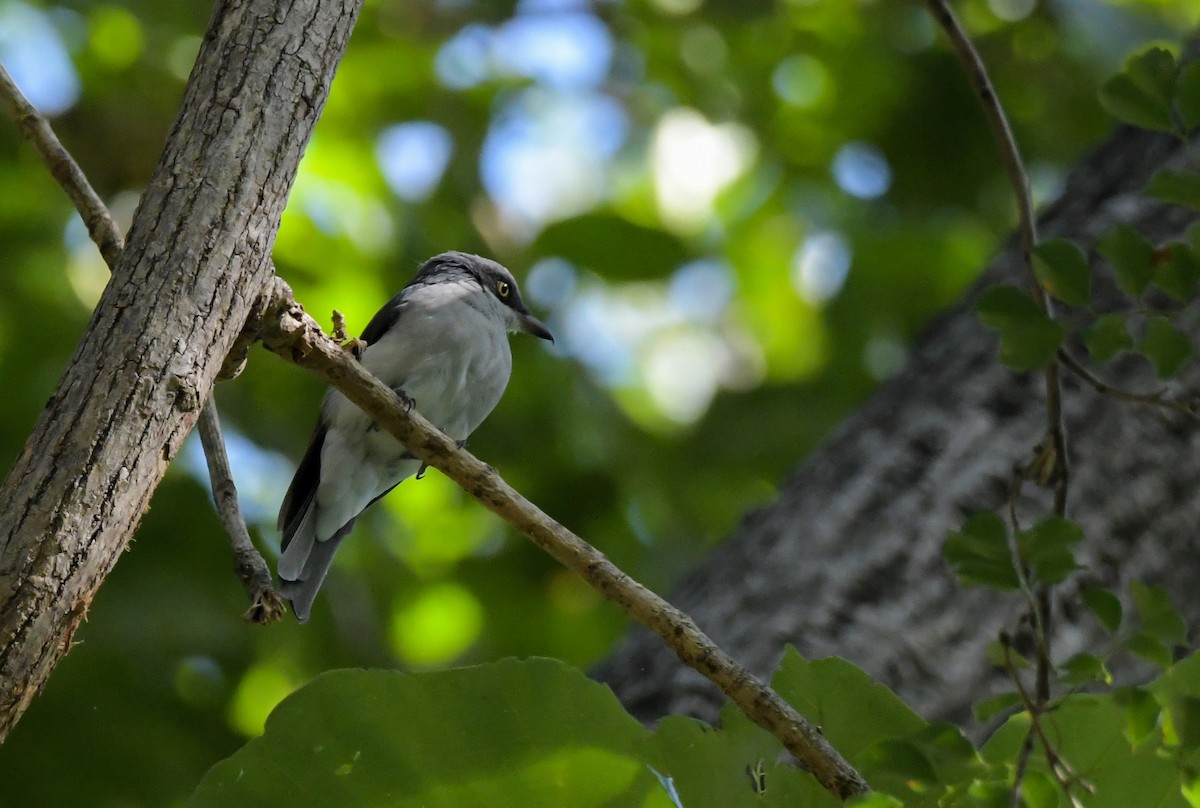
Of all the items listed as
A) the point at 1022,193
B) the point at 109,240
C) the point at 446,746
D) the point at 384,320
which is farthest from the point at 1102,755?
the point at 384,320

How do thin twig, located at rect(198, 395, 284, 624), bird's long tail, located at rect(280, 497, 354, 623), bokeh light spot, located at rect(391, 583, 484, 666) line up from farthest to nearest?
bokeh light spot, located at rect(391, 583, 484, 666)
bird's long tail, located at rect(280, 497, 354, 623)
thin twig, located at rect(198, 395, 284, 624)

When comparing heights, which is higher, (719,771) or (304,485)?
(719,771)

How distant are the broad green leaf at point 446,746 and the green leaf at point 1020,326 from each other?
2.61 ft

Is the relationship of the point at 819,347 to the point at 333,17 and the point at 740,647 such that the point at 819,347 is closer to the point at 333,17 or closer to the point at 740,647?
the point at 740,647

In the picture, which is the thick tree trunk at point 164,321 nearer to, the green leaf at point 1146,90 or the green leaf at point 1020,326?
the green leaf at point 1020,326

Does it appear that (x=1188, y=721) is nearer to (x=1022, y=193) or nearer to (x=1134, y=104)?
(x=1134, y=104)

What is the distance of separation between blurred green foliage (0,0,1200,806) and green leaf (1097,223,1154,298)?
3.03 meters

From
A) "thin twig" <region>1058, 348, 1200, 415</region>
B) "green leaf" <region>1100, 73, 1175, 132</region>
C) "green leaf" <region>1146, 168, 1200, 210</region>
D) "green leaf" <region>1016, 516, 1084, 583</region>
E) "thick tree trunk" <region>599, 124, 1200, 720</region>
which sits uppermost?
"green leaf" <region>1100, 73, 1175, 132</region>

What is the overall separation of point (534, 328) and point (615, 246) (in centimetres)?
82

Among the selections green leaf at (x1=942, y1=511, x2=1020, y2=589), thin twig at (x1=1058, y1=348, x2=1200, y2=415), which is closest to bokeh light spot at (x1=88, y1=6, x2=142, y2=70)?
thin twig at (x1=1058, y1=348, x2=1200, y2=415)

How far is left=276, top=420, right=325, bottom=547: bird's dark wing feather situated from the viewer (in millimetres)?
3828

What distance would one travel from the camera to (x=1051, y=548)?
1.59m

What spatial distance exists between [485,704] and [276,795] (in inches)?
12.6

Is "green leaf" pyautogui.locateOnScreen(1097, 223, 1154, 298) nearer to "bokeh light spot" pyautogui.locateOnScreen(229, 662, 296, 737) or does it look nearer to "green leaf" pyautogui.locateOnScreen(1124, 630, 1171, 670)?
"green leaf" pyautogui.locateOnScreen(1124, 630, 1171, 670)
